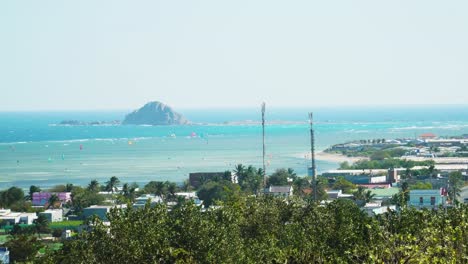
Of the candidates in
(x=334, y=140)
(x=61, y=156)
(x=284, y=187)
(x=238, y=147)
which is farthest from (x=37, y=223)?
(x=334, y=140)

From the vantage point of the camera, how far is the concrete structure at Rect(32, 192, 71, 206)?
261ft

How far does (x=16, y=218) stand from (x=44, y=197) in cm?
1580

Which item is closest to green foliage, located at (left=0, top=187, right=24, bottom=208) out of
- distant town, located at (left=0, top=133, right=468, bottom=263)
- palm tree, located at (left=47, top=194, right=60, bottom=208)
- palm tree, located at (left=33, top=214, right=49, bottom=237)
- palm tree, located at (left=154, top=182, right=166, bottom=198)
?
distant town, located at (left=0, top=133, right=468, bottom=263)

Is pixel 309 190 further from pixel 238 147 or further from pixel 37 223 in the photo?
pixel 238 147

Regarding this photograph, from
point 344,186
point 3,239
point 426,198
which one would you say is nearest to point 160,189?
point 344,186

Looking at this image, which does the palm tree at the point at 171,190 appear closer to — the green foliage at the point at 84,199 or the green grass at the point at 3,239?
the green foliage at the point at 84,199

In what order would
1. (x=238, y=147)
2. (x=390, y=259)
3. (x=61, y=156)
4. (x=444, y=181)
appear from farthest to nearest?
(x=238, y=147) → (x=61, y=156) → (x=444, y=181) → (x=390, y=259)

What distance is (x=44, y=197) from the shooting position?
263 ft

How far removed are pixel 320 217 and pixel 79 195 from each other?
46991 mm

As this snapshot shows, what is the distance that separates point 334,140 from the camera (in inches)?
7751

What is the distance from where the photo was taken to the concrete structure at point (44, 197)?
79625mm

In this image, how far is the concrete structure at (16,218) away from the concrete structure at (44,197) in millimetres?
12211

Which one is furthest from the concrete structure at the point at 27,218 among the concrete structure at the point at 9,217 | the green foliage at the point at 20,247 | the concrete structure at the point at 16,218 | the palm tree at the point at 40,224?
the green foliage at the point at 20,247

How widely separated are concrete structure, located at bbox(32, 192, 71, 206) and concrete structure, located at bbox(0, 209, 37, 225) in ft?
40.1
